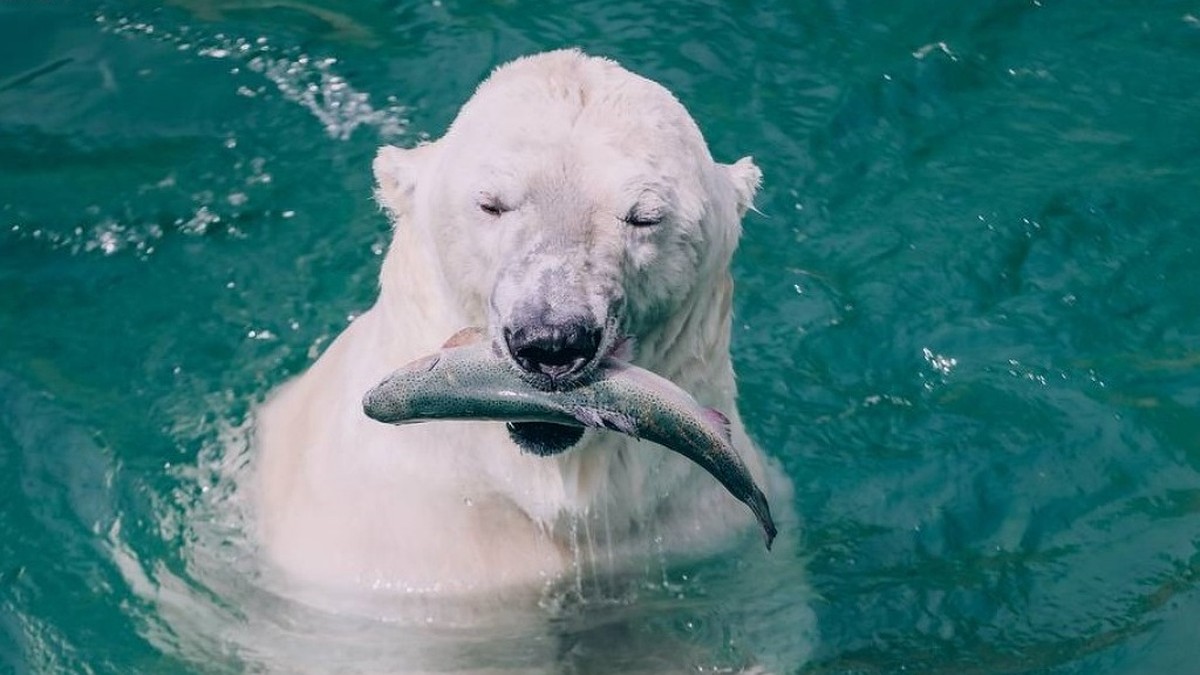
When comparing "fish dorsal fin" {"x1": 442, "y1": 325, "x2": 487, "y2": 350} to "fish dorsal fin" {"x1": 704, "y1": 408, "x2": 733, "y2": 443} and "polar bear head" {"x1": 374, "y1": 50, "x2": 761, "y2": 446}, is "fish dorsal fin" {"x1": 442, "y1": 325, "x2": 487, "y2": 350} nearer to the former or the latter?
"polar bear head" {"x1": 374, "y1": 50, "x2": 761, "y2": 446}

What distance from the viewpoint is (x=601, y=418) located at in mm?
3600

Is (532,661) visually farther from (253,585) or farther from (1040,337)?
(1040,337)

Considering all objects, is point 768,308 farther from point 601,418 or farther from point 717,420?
point 601,418

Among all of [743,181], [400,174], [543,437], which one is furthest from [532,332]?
[743,181]

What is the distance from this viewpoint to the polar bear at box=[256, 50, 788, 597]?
12.3 ft

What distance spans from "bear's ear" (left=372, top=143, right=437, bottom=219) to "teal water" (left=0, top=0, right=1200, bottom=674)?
3.43 ft

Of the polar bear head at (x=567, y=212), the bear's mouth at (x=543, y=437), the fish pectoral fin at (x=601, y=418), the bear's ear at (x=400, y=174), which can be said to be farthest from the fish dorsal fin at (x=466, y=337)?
the bear's ear at (x=400, y=174)

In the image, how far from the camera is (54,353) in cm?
600

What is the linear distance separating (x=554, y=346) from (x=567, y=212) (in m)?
0.40

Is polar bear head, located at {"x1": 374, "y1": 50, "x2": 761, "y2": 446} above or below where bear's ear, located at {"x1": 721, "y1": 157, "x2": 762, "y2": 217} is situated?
above

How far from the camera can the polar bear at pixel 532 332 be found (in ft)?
12.3

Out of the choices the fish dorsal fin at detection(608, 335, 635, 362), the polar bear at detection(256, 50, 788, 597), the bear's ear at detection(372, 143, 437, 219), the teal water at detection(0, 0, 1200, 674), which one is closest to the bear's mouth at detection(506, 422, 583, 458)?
the polar bear at detection(256, 50, 788, 597)

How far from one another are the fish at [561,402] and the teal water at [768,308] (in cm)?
92

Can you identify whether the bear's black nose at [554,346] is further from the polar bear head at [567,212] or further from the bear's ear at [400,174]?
the bear's ear at [400,174]
